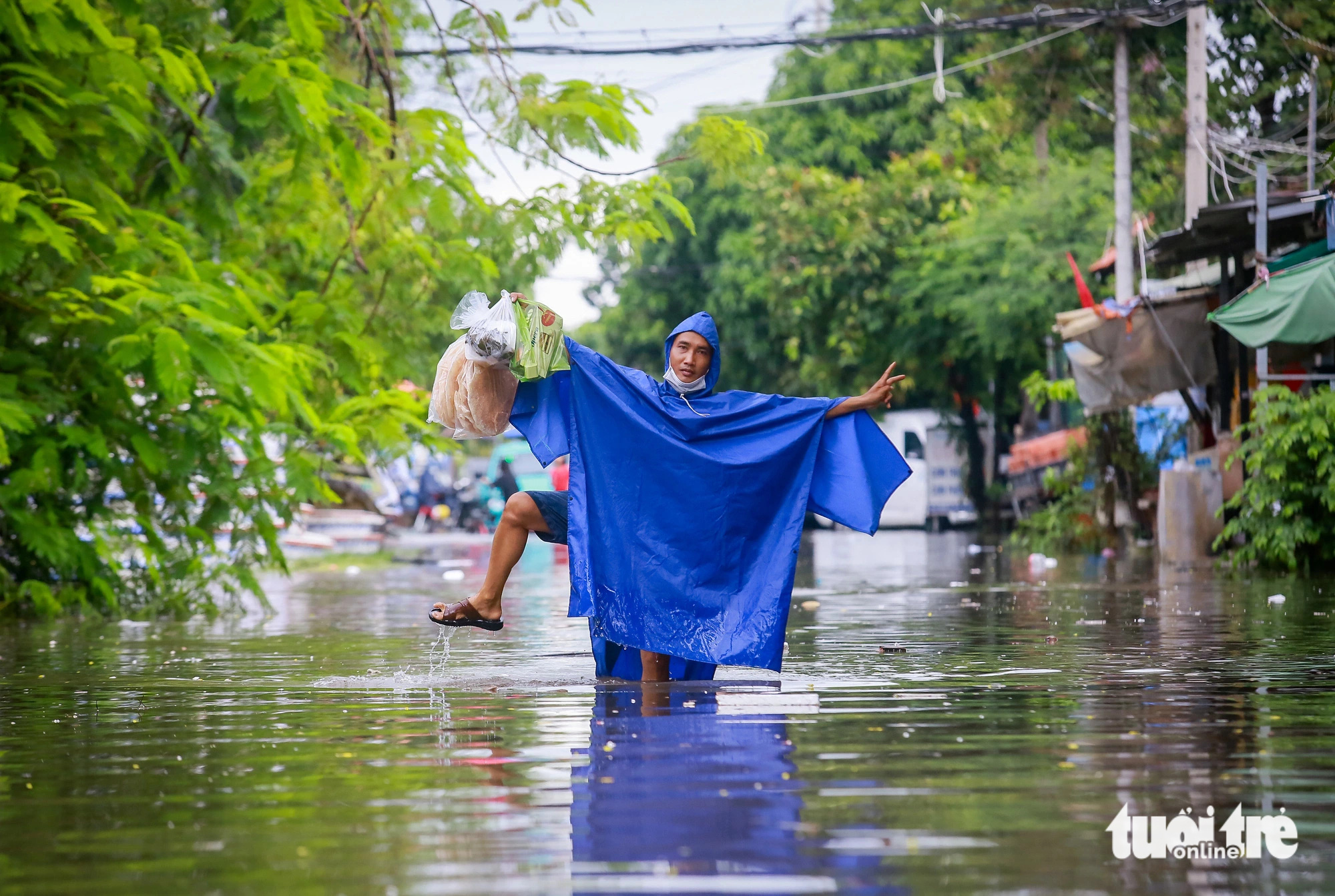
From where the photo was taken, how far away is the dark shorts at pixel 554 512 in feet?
26.2

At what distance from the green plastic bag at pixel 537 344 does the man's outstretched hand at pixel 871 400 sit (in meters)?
1.24

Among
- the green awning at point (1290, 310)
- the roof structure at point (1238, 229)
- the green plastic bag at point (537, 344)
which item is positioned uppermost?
the roof structure at point (1238, 229)

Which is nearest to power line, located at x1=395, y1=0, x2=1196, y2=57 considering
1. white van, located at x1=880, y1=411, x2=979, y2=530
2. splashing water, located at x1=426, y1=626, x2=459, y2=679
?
splashing water, located at x1=426, y1=626, x2=459, y2=679

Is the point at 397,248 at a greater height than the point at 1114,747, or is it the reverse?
the point at 397,248

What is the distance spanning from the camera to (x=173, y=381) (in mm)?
11664

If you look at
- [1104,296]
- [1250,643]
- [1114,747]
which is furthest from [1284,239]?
[1114,747]

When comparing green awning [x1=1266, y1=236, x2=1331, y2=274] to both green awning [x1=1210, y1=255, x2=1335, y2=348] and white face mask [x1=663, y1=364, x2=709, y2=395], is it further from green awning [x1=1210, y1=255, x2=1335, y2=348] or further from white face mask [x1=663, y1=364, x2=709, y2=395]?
white face mask [x1=663, y1=364, x2=709, y2=395]

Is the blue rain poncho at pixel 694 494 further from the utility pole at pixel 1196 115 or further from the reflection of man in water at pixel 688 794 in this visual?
the utility pole at pixel 1196 115

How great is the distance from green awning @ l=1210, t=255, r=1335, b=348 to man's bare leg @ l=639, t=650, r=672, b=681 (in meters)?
10.6

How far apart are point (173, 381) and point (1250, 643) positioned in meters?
6.94

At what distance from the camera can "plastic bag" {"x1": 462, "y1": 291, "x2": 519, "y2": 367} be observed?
7.86 m

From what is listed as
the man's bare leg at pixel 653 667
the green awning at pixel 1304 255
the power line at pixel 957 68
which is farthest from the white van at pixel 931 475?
the man's bare leg at pixel 653 667

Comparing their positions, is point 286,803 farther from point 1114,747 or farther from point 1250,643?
point 1250,643

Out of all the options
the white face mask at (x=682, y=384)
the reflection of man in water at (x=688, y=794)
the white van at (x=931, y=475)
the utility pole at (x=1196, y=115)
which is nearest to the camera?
the reflection of man in water at (x=688, y=794)
